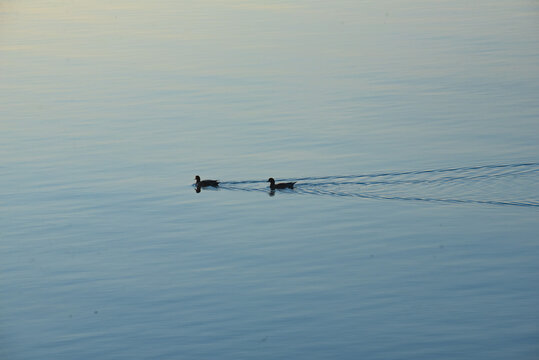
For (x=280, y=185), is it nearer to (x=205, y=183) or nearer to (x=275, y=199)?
(x=275, y=199)

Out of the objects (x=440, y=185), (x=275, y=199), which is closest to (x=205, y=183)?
(x=275, y=199)

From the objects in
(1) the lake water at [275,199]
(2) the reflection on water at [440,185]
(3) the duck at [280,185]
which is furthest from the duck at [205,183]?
(3) the duck at [280,185]

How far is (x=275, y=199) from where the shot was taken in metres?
26.8

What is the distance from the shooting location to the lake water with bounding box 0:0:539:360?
18438mm

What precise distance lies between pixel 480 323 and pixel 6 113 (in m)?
26.1

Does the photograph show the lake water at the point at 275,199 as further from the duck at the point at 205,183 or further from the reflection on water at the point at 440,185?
the duck at the point at 205,183

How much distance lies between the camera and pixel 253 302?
64.3 ft

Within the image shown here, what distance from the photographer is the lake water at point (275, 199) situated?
18438 millimetres

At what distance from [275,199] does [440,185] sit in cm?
487

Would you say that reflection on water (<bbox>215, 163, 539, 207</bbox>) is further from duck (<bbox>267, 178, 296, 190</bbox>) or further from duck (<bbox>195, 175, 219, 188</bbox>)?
duck (<bbox>195, 175, 219, 188</bbox>)

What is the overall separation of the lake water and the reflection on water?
0.07 metres

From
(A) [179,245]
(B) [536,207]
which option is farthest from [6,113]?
(B) [536,207]

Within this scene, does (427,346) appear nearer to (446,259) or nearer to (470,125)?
(446,259)

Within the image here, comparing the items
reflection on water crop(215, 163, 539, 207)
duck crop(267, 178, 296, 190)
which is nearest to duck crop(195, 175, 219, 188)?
reflection on water crop(215, 163, 539, 207)
